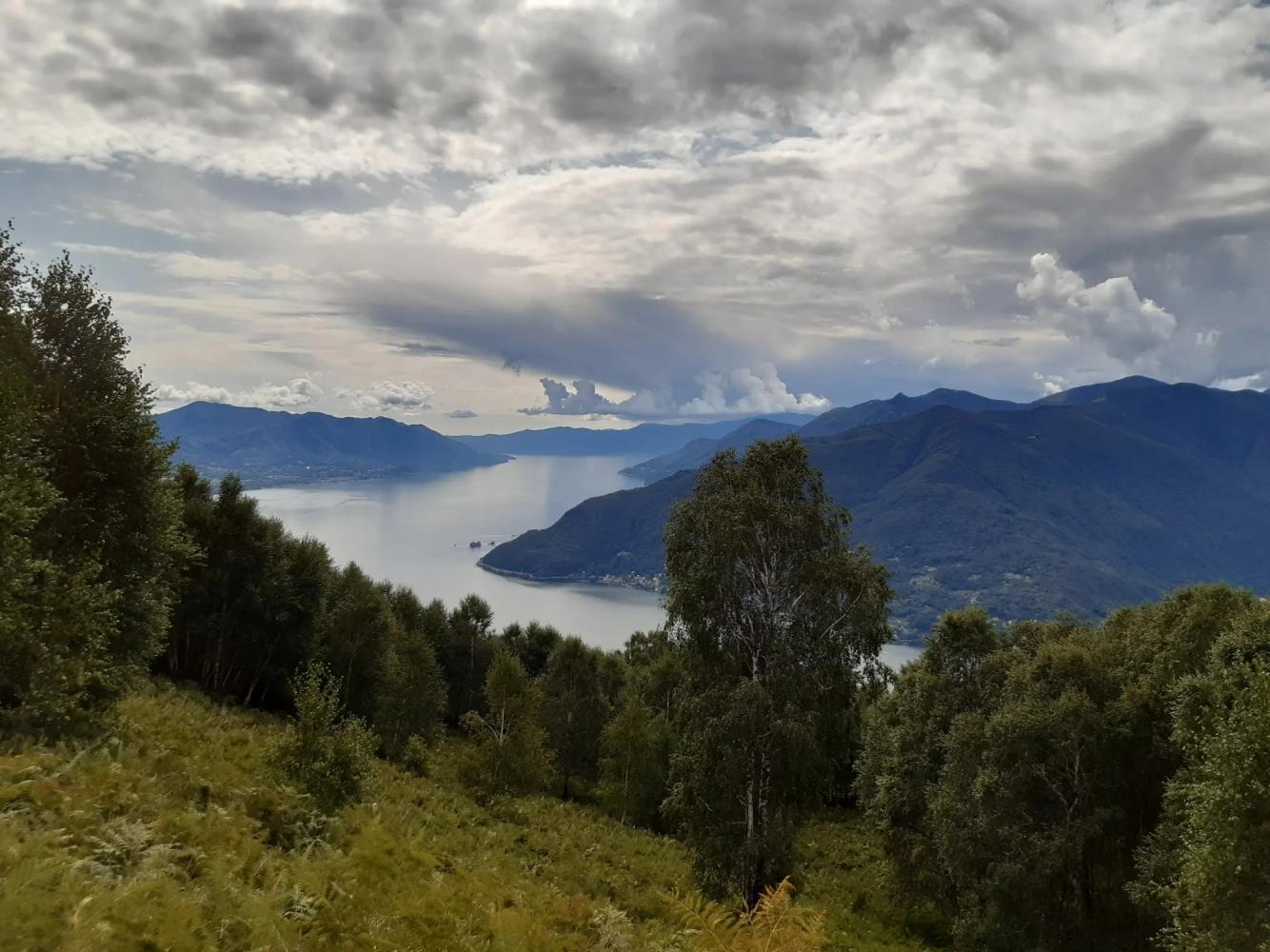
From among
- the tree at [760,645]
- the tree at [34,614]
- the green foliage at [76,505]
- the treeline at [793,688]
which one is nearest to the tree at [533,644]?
the treeline at [793,688]

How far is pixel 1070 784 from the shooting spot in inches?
1006

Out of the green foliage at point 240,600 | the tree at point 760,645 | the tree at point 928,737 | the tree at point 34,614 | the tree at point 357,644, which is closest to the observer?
the tree at point 34,614

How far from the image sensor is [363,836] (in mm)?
16609

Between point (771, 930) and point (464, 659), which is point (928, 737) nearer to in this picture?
point (771, 930)

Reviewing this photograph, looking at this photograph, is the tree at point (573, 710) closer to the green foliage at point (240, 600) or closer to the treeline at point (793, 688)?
the green foliage at point (240, 600)

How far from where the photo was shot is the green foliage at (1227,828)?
17422 mm

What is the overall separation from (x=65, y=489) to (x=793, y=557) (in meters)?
24.0

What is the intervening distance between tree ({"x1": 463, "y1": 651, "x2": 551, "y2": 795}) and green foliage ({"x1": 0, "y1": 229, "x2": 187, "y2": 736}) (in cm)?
2228

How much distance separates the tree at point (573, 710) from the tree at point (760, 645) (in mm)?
41876

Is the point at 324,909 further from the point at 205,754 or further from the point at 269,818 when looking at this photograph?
the point at 205,754

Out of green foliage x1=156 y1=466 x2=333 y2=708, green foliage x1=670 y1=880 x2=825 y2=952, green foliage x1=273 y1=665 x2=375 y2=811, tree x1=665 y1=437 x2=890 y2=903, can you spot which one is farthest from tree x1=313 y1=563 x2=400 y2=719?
green foliage x1=670 y1=880 x2=825 y2=952

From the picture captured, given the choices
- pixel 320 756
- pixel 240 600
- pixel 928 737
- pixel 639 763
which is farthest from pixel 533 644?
pixel 320 756

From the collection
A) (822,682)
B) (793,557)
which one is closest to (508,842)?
(822,682)

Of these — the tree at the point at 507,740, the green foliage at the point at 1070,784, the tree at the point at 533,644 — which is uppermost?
the green foliage at the point at 1070,784
